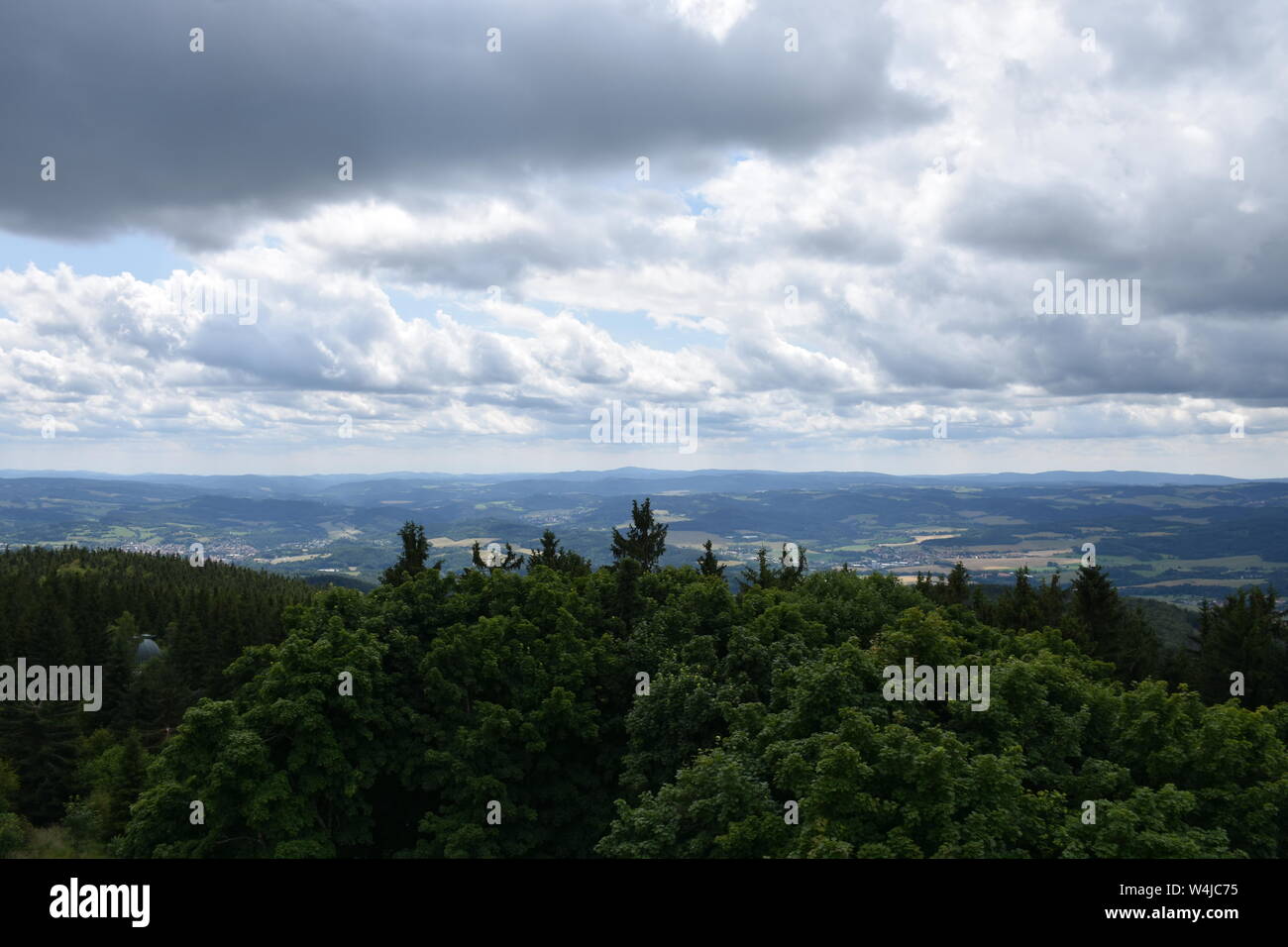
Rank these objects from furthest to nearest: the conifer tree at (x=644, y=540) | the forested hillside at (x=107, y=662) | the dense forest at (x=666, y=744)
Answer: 1. the conifer tree at (x=644, y=540)
2. the forested hillside at (x=107, y=662)
3. the dense forest at (x=666, y=744)

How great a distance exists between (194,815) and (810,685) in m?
22.7

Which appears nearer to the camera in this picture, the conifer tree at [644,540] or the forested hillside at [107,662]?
the forested hillside at [107,662]

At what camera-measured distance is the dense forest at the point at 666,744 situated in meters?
20.2

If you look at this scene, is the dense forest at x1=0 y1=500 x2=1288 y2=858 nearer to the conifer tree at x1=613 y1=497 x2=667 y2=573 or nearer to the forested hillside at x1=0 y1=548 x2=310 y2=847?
the forested hillside at x1=0 y1=548 x2=310 y2=847

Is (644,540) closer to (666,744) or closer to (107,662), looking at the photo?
(666,744)

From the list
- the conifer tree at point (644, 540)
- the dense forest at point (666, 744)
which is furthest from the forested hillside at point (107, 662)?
the conifer tree at point (644, 540)

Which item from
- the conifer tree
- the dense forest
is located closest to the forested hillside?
the dense forest

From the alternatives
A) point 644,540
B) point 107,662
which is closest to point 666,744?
point 644,540

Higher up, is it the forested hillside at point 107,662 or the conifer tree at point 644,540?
the conifer tree at point 644,540

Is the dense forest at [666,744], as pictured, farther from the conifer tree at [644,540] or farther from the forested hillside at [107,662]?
the conifer tree at [644,540]

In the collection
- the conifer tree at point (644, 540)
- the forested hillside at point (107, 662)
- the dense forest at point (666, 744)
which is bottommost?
the forested hillside at point (107, 662)
